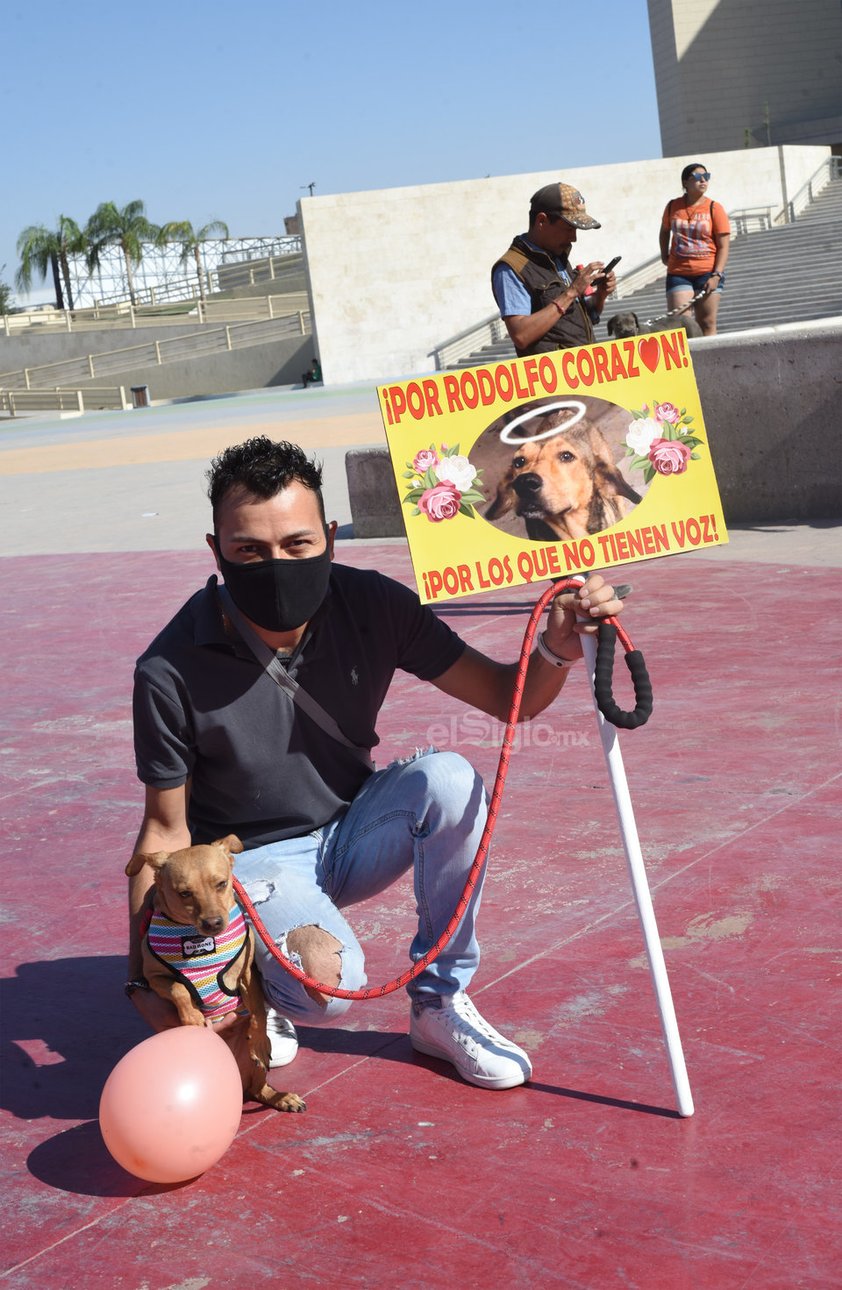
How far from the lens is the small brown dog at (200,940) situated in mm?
2811

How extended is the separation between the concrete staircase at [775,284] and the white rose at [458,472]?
2406cm

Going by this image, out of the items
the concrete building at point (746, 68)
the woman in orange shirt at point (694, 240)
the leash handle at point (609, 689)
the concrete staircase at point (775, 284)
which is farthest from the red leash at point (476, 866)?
the concrete building at point (746, 68)

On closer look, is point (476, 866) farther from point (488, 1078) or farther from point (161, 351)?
point (161, 351)

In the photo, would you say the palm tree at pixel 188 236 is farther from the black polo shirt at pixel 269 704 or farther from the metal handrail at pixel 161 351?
the black polo shirt at pixel 269 704

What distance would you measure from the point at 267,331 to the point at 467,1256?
1634 inches

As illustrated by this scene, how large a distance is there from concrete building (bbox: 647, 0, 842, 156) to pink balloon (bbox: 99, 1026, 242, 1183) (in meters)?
56.7

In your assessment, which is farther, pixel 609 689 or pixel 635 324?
→ pixel 635 324

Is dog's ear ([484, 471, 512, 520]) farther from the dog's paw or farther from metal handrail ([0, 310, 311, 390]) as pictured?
metal handrail ([0, 310, 311, 390])

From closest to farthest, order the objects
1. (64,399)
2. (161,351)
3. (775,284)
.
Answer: (775,284) → (64,399) → (161,351)

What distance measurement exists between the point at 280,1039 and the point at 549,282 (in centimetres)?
442

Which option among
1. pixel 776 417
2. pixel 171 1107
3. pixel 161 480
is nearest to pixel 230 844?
pixel 171 1107

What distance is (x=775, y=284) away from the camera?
3088 centimetres

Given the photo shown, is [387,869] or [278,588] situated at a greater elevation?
[278,588]

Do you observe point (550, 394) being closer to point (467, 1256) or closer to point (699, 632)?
point (467, 1256)
